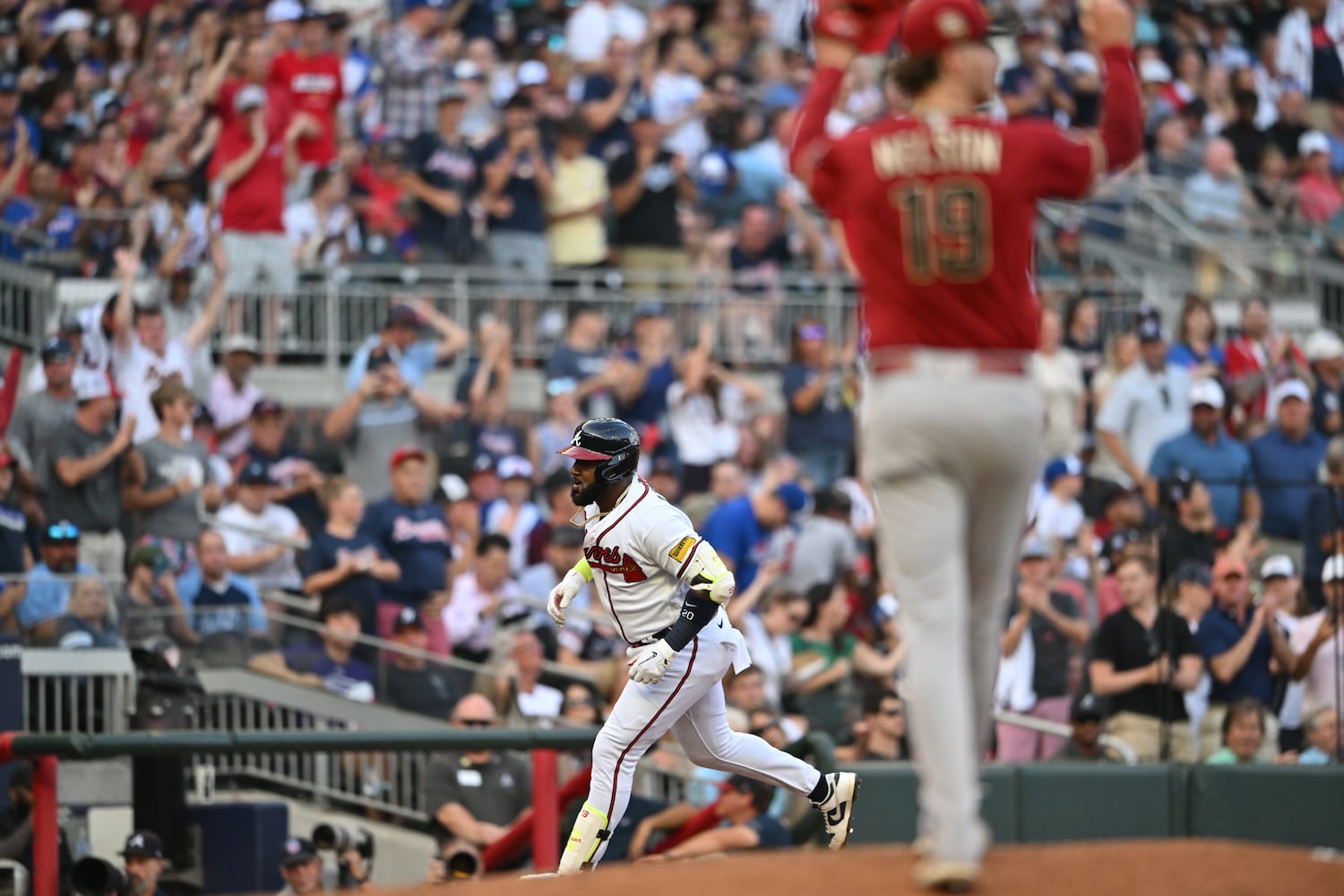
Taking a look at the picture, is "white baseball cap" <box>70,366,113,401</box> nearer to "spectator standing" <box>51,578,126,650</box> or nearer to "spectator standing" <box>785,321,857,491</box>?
"spectator standing" <box>51,578,126,650</box>

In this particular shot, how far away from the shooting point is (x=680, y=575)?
7.94 meters

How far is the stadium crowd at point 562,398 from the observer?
11.5 meters

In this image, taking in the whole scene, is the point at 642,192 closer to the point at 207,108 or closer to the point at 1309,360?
the point at 207,108

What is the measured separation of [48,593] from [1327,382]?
955 cm

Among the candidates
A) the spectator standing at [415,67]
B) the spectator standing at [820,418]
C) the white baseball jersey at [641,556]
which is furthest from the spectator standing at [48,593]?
the spectator standing at [415,67]

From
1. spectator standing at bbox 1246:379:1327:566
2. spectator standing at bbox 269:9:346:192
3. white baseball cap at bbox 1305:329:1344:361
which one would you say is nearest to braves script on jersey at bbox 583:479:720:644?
spectator standing at bbox 1246:379:1327:566

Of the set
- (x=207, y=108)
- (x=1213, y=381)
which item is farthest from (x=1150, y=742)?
(x=207, y=108)

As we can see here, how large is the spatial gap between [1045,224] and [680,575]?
10.9 m

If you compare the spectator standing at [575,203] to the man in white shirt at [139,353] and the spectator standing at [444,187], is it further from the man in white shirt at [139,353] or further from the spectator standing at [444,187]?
the man in white shirt at [139,353]

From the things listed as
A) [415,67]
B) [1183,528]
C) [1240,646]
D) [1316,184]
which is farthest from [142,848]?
[1316,184]

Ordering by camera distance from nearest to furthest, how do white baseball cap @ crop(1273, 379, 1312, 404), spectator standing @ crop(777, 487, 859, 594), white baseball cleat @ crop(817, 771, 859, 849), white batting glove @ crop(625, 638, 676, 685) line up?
white batting glove @ crop(625, 638, 676, 685) → white baseball cleat @ crop(817, 771, 859, 849) → spectator standing @ crop(777, 487, 859, 594) → white baseball cap @ crop(1273, 379, 1312, 404)

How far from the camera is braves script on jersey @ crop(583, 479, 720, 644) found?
797cm

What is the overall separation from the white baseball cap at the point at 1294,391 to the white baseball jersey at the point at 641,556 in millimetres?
7377

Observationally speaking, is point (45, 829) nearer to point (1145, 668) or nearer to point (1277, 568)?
point (1145, 668)
